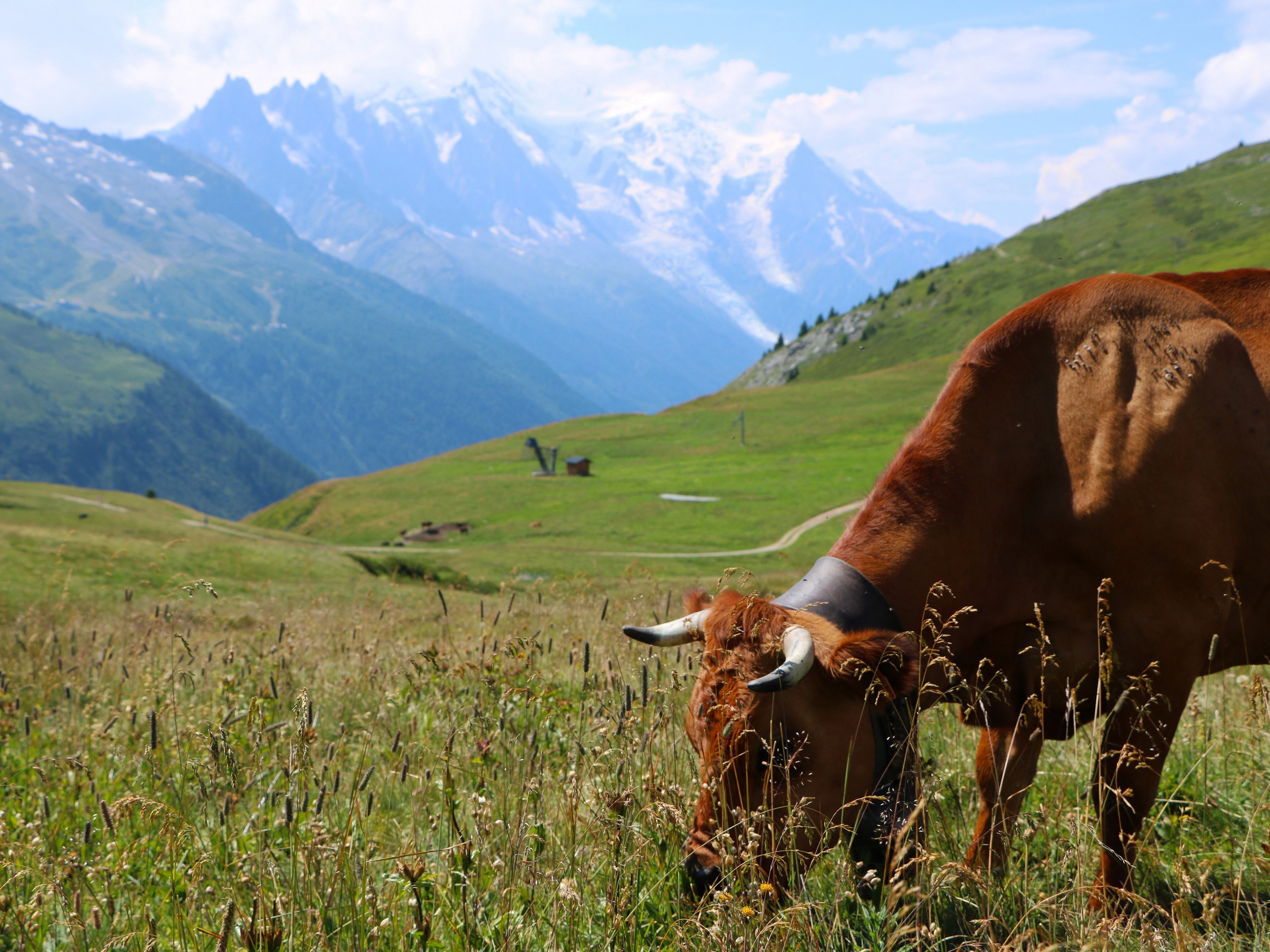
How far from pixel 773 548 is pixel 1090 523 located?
44.4 metres

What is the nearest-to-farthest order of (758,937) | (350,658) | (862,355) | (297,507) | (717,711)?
(758,937) → (717,711) → (350,658) → (297,507) → (862,355)

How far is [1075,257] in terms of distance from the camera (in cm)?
17538

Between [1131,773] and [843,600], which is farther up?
[843,600]

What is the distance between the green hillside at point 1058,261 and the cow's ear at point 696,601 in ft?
511

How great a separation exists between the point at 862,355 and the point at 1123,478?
577 ft

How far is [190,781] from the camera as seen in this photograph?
15.0 ft

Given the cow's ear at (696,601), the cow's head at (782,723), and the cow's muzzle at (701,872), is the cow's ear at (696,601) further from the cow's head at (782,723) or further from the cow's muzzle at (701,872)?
the cow's muzzle at (701,872)

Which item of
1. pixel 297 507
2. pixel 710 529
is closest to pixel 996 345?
pixel 710 529

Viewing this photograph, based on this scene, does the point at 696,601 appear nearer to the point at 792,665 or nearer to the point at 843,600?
the point at 843,600

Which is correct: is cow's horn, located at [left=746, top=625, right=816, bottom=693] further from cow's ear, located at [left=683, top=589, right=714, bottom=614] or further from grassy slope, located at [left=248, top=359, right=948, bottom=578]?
grassy slope, located at [left=248, top=359, right=948, bottom=578]

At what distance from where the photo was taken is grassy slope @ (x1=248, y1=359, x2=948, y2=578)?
5328 centimetres

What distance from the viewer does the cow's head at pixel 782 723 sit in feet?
11.0

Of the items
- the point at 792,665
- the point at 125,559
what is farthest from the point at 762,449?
the point at 792,665

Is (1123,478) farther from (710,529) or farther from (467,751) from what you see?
(710,529)
